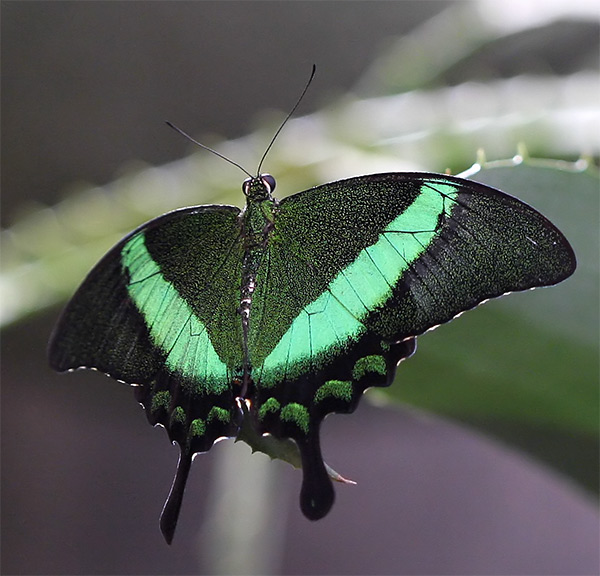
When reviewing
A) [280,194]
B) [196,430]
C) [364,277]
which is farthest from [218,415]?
[280,194]

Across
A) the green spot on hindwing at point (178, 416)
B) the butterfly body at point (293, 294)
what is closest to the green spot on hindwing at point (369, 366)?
the butterfly body at point (293, 294)

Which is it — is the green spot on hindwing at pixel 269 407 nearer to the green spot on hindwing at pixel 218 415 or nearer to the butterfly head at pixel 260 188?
the green spot on hindwing at pixel 218 415

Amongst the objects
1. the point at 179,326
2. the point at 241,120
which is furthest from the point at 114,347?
the point at 241,120

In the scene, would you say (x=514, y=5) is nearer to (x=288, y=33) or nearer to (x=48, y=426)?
(x=288, y=33)

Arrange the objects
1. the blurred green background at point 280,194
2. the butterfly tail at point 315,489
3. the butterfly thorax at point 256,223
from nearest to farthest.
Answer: the butterfly tail at point 315,489 < the butterfly thorax at point 256,223 < the blurred green background at point 280,194

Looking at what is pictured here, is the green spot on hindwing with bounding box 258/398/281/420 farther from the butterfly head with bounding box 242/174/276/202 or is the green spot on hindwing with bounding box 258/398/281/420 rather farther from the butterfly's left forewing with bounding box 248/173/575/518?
the butterfly head with bounding box 242/174/276/202

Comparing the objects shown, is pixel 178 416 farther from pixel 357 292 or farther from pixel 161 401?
pixel 357 292

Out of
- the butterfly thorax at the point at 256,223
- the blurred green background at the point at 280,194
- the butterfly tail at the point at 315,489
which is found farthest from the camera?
the blurred green background at the point at 280,194
